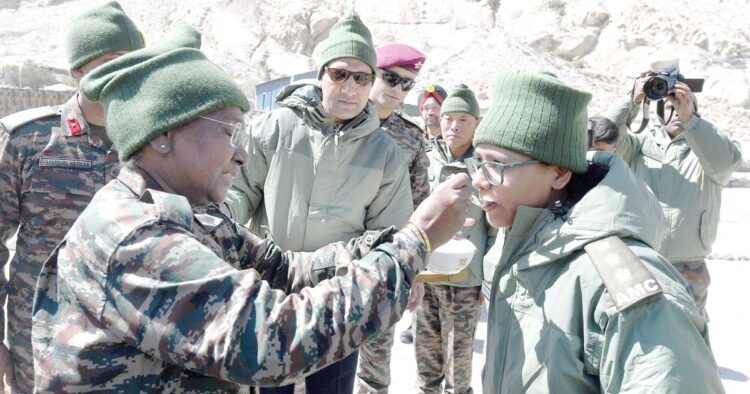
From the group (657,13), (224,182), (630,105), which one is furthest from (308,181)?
(657,13)

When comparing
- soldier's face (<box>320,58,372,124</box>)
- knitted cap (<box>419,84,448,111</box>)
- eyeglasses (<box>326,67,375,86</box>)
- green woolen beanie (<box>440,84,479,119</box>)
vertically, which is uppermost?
eyeglasses (<box>326,67,375,86</box>)

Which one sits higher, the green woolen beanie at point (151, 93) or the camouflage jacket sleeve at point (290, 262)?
the green woolen beanie at point (151, 93)

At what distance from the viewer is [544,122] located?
6.10 ft

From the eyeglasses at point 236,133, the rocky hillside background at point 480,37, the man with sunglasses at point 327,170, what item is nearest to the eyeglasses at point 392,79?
the man with sunglasses at point 327,170

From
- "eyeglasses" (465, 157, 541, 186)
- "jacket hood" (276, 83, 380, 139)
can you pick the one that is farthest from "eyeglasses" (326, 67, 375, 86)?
"eyeglasses" (465, 157, 541, 186)

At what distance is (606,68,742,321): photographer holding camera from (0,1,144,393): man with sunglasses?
3.45m

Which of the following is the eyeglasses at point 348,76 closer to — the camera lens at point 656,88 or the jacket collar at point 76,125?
the jacket collar at point 76,125

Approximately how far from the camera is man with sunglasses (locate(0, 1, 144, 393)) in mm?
2750

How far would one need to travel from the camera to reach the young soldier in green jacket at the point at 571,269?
4.86 feet

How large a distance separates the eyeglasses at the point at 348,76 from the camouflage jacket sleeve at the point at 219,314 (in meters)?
1.87

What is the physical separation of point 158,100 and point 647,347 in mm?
1306

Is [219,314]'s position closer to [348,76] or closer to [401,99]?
[348,76]

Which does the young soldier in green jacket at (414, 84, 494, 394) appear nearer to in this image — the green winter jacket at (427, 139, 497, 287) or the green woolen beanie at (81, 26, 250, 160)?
the green winter jacket at (427, 139, 497, 287)

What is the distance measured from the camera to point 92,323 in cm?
141
